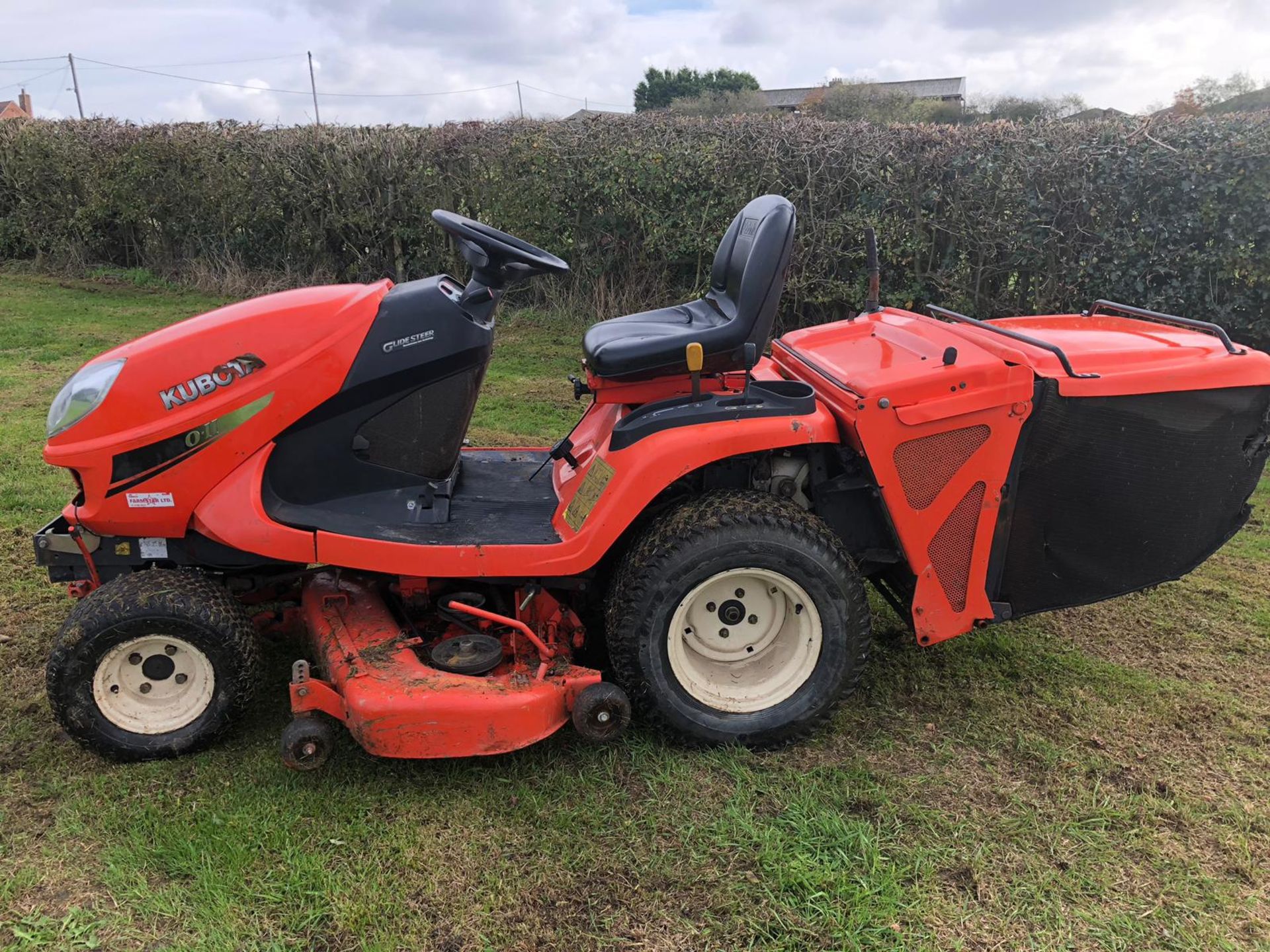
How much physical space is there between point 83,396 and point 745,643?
2.04 metres

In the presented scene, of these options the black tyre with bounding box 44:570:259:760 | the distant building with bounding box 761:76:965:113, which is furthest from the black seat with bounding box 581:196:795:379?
the distant building with bounding box 761:76:965:113

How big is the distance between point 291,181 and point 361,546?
8.36m

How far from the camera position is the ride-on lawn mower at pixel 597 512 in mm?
2572

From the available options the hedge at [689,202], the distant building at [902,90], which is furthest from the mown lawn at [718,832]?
the distant building at [902,90]

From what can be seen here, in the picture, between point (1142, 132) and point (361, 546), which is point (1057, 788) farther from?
point (1142, 132)

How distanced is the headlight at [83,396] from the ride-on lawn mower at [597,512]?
1 centimetres

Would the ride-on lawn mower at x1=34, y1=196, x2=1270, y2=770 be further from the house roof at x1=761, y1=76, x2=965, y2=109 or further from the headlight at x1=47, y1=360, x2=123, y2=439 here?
the house roof at x1=761, y1=76, x2=965, y2=109

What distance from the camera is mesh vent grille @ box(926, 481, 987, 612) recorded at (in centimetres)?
269

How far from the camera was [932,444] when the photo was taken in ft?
8.67

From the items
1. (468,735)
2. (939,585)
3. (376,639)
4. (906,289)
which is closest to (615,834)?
(468,735)

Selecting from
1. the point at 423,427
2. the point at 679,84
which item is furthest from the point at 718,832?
the point at 679,84

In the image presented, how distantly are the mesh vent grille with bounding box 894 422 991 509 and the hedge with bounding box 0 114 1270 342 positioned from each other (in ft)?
15.0

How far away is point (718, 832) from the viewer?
2.38 meters

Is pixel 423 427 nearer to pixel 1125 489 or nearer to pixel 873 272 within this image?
pixel 873 272
